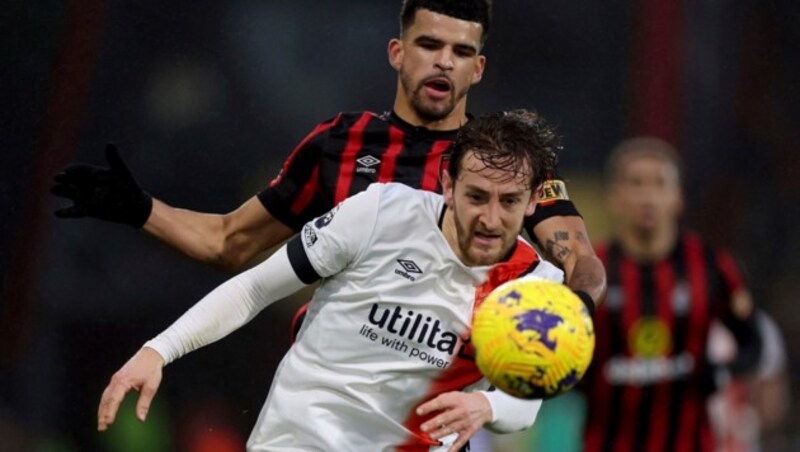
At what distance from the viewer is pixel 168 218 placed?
458 centimetres

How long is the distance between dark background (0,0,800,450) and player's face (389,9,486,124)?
1763 mm

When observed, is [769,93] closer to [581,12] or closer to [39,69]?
[581,12]

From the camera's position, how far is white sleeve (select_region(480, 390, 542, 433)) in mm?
3543

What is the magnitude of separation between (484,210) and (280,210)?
1.15m

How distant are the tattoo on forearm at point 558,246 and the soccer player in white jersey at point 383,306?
389 mm

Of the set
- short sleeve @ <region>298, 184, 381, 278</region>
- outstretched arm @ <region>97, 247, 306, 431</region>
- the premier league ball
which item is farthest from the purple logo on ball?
outstretched arm @ <region>97, 247, 306, 431</region>

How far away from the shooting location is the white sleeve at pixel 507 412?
3.54 meters

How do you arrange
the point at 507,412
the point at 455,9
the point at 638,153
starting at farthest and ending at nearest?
the point at 638,153 < the point at 455,9 < the point at 507,412

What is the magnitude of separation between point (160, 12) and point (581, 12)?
69.4 inches

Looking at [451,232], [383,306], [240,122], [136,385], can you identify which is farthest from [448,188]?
[240,122]

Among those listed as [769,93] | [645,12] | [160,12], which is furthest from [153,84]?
[769,93]

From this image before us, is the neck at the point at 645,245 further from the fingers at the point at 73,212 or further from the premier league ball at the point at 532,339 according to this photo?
the premier league ball at the point at 532,339

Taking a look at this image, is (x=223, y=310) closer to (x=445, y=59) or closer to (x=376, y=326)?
(x=376, y=326)

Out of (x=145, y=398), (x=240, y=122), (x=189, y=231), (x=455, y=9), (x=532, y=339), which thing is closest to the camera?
(x=532, y=339)
